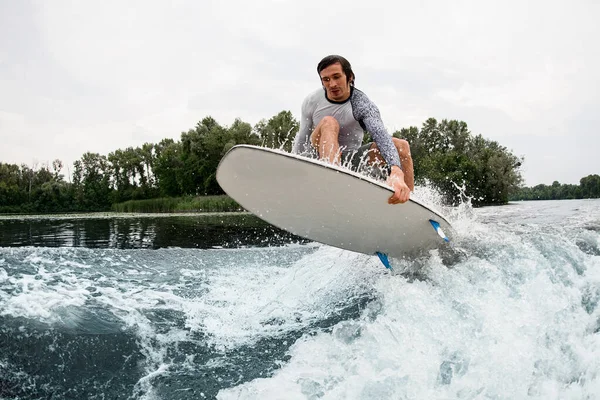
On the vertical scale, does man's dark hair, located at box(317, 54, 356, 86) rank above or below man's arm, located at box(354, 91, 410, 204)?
above

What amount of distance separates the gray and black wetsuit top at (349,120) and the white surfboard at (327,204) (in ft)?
1.77

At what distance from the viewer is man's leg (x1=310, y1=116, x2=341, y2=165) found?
155 inches

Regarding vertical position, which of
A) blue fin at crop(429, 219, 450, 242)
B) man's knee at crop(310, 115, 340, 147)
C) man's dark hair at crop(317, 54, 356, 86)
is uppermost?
man's dark hair at crop(317, 54, 356, 86)

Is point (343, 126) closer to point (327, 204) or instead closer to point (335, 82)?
point (335, 82)

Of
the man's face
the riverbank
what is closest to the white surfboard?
the man's face

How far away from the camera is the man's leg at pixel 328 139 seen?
12.9 feet

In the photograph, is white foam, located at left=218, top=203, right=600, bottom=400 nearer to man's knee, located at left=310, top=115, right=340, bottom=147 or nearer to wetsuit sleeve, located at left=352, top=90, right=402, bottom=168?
wetsuit sleeve, located at left=352, top=90, right=402, bottom=168

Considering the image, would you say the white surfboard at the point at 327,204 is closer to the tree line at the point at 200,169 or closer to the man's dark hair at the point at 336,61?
the man's dark hair at the point at 336,61

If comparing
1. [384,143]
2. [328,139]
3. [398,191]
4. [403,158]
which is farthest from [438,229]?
[328,139]

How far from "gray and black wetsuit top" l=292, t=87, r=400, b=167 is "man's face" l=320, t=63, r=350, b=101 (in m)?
0.08

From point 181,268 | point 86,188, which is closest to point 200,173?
point 86,188

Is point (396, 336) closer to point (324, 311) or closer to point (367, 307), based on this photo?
point (367, 307)

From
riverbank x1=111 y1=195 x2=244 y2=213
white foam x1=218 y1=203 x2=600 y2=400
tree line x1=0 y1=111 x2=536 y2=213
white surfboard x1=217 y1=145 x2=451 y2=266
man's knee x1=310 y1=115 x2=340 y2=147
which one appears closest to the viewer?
white foam x1=218 y1=203 x2=600 y2=400

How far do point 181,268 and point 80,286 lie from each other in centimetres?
124
